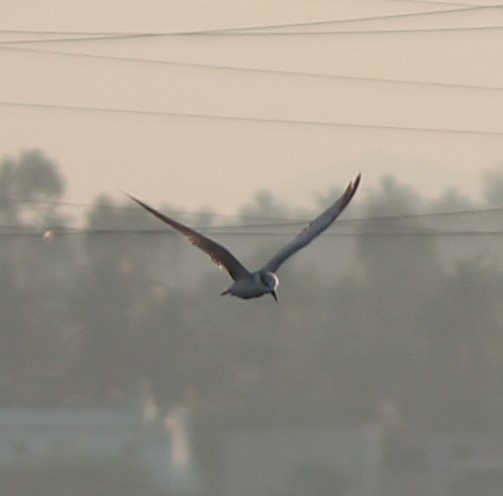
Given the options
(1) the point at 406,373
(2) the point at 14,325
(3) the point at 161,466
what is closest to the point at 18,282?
(2) the point at 14,325

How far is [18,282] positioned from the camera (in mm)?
23219

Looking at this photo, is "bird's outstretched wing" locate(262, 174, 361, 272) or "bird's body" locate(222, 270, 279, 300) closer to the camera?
"bird's body" locate(222, 270, 279, 300)

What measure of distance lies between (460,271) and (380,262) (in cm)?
71

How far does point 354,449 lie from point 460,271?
181cm

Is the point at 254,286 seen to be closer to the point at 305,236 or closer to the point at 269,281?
the point at 269,281

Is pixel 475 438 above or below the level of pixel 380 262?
below

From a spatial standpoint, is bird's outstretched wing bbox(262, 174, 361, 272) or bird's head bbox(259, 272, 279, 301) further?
bird's outstretched wing bbox(262, 174, 361, 272)

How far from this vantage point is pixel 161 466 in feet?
76.8

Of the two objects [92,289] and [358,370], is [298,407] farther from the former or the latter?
[92,289]

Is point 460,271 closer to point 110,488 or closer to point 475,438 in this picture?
point 475,438

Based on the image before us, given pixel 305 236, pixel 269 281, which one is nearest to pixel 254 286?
pixel 269 281

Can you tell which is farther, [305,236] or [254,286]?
[305,236]

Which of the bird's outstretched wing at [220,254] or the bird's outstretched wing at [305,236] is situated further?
the bird's outstretched wing at [305,236]

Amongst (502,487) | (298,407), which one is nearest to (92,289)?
(298,407)
